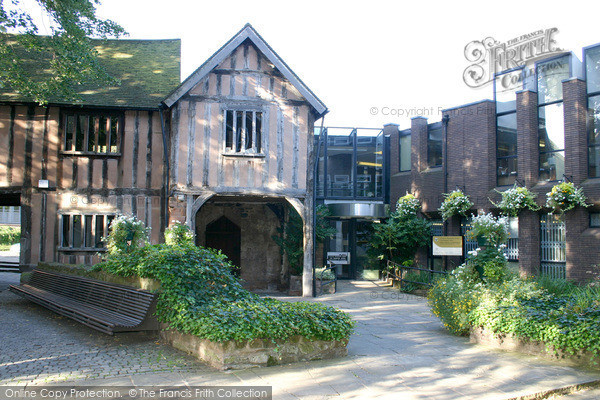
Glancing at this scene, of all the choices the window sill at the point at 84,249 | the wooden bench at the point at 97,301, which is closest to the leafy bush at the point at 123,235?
the wooden bench at the point at 97,301

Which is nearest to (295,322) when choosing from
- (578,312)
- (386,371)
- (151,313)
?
(386,371)

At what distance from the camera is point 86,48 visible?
14.5 m

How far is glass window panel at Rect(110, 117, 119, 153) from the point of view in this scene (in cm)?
1616

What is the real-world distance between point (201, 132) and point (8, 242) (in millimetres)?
32466

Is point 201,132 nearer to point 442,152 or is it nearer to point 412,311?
point 412,311

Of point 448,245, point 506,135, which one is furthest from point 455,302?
point 506,135

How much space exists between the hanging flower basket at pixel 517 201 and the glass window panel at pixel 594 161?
179 centimetres

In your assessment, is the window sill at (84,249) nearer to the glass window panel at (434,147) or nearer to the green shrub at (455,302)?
the green shrub at (455,302)

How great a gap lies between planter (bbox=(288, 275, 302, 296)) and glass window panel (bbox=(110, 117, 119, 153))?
22.0ft

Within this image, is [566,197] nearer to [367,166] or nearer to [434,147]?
[434,147]

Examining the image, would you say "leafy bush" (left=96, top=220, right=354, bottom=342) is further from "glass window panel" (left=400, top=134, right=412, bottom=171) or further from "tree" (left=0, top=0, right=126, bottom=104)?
"glass window panel" (left=400, top=134, right=412, bottom=171)

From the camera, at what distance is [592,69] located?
646 inches

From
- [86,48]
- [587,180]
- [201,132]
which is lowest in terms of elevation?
[587,180]

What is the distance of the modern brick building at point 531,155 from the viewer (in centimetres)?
1622
